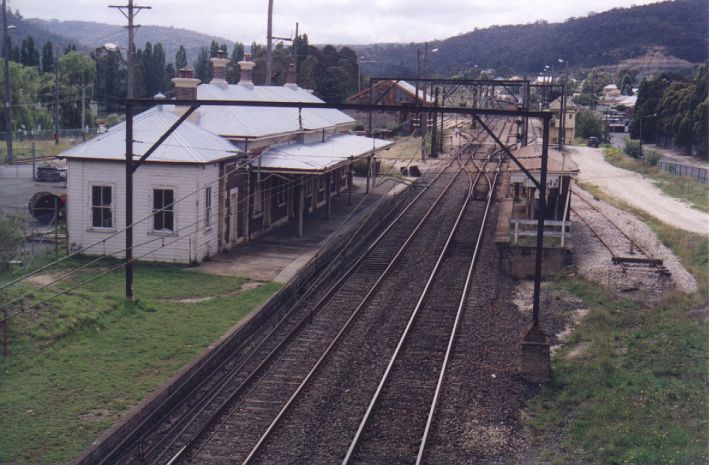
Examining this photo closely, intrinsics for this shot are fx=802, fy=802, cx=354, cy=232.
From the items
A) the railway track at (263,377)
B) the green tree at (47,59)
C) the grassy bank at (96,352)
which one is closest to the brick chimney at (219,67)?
the railway track at (263,377)

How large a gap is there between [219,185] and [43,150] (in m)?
37.0

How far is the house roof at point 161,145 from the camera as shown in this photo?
21453mm

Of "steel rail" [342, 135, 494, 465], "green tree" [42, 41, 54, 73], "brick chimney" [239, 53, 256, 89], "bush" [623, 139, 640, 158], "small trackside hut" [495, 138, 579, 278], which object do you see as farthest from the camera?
"green tree" [42, 41, 54, 73]

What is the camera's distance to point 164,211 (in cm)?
2153

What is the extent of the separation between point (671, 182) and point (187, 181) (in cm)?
3416

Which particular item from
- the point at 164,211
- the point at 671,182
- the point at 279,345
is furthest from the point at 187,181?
the point at 671,182

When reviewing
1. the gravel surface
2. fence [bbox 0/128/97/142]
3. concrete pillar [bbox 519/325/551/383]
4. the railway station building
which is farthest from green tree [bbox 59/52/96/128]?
concrete pillar [bbox 519/325/551/383]

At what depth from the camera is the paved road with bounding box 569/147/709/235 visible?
3219 centimetres

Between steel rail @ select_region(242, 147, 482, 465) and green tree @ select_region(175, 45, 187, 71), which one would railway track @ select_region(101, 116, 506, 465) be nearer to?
steel rail @ select_region(242, 147, 482, 465)

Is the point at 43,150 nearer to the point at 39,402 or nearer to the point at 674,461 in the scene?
the point at 39,402

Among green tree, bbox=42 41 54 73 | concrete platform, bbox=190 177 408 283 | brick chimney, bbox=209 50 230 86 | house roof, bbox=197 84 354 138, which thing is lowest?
concrete platform, bbox=190 177 408 283

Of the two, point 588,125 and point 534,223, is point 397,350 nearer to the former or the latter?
point 534,223

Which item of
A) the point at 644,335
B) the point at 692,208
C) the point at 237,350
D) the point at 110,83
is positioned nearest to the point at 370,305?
the point at 237,350

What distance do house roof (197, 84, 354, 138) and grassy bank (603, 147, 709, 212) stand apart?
17.7 m
